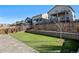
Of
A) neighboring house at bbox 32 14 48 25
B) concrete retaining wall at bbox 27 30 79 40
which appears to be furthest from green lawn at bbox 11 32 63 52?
neighboring house at bbox 32 14 48 25

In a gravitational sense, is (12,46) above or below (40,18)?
below

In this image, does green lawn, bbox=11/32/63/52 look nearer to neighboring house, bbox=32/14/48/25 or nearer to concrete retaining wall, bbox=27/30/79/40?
concrete retaining wall, bbox=27/30/79/40

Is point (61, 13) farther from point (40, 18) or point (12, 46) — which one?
point (12, 46)

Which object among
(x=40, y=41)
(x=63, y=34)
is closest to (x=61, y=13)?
(x=63, y=34)

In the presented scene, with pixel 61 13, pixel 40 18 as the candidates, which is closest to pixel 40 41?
pixel 40 18

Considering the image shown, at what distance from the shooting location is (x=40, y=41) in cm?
246

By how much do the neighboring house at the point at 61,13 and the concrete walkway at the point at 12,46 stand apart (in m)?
0.44

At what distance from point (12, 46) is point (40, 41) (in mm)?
319

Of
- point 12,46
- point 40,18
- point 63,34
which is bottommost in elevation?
point 12,46

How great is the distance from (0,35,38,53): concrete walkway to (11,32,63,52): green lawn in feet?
0.16

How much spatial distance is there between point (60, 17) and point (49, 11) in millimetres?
144
